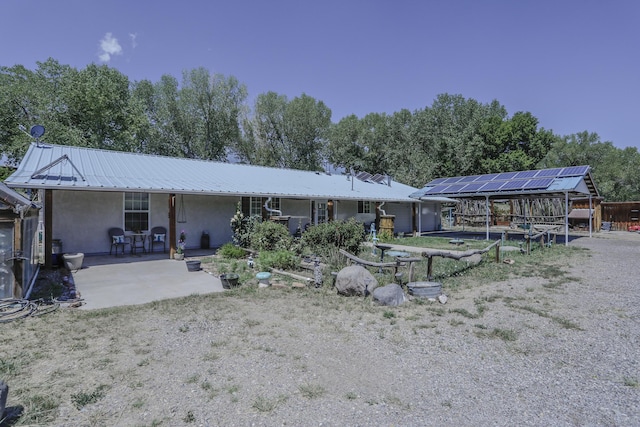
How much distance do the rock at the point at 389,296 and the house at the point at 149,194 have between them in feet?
24.6

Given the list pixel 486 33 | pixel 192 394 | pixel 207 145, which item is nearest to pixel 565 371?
pixel 192 394

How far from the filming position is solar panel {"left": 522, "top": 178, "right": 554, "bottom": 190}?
16.2m

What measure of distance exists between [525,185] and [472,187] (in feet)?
9.18

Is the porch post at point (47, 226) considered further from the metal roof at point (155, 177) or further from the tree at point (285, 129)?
the tree at point (285, 129)

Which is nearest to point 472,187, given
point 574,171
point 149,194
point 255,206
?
point 574,171

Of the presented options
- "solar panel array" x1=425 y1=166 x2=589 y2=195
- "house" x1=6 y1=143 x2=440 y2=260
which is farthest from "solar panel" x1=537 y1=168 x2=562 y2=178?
"house" x1=6 y1=143 x2=440 y2=260

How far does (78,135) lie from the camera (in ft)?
76.7

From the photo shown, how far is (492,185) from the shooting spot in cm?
1827

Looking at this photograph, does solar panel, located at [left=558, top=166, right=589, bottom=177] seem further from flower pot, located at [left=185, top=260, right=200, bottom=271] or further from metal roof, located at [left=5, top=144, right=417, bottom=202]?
flower pot, located at [left=185, top=260, right=200, bottom=271]

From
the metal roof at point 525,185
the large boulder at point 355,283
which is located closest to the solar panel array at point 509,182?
the metal roof at point 525,185

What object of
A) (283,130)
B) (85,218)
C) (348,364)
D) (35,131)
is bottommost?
(348,364)

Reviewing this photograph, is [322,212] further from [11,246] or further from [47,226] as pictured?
[11,246]

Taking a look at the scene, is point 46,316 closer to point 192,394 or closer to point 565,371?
point 192,394

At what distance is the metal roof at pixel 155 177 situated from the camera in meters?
9.90
